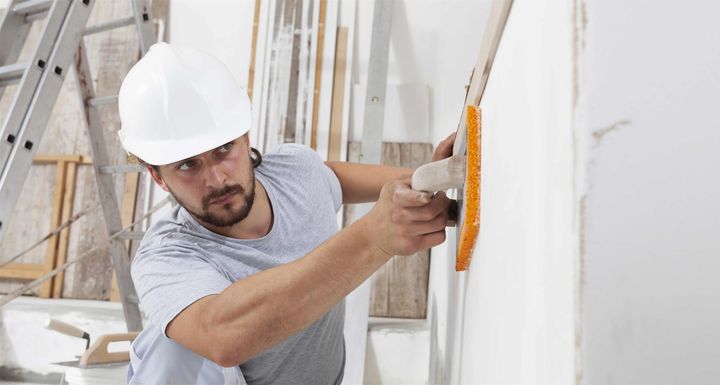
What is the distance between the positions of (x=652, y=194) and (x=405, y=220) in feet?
1.71

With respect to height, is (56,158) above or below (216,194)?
above

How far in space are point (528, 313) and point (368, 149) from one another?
211 centimetres

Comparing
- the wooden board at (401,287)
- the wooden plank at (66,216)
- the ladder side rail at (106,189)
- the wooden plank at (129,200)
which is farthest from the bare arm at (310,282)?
the wooden plank at (66,216)

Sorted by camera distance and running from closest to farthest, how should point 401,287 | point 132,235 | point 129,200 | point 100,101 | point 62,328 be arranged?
point 62,328 → point 100,101 → point 132,235 → point 401,287 → point 129,200

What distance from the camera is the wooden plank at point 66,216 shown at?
3252mm

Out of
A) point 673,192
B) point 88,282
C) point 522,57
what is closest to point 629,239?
point 673,192

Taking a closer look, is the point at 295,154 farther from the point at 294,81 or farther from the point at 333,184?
the point at 294,81

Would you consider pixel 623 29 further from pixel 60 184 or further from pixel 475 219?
pixel 60 184

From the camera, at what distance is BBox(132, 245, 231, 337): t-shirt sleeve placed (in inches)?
44.8

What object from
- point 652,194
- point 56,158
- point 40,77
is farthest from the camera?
point 56,158

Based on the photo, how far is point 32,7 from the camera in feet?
6.84

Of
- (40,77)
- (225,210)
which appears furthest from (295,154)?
(40,77)

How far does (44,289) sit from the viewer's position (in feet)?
10.6

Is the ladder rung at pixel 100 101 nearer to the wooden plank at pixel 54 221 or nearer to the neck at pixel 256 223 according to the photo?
Result: the neck at pixel 256 223
